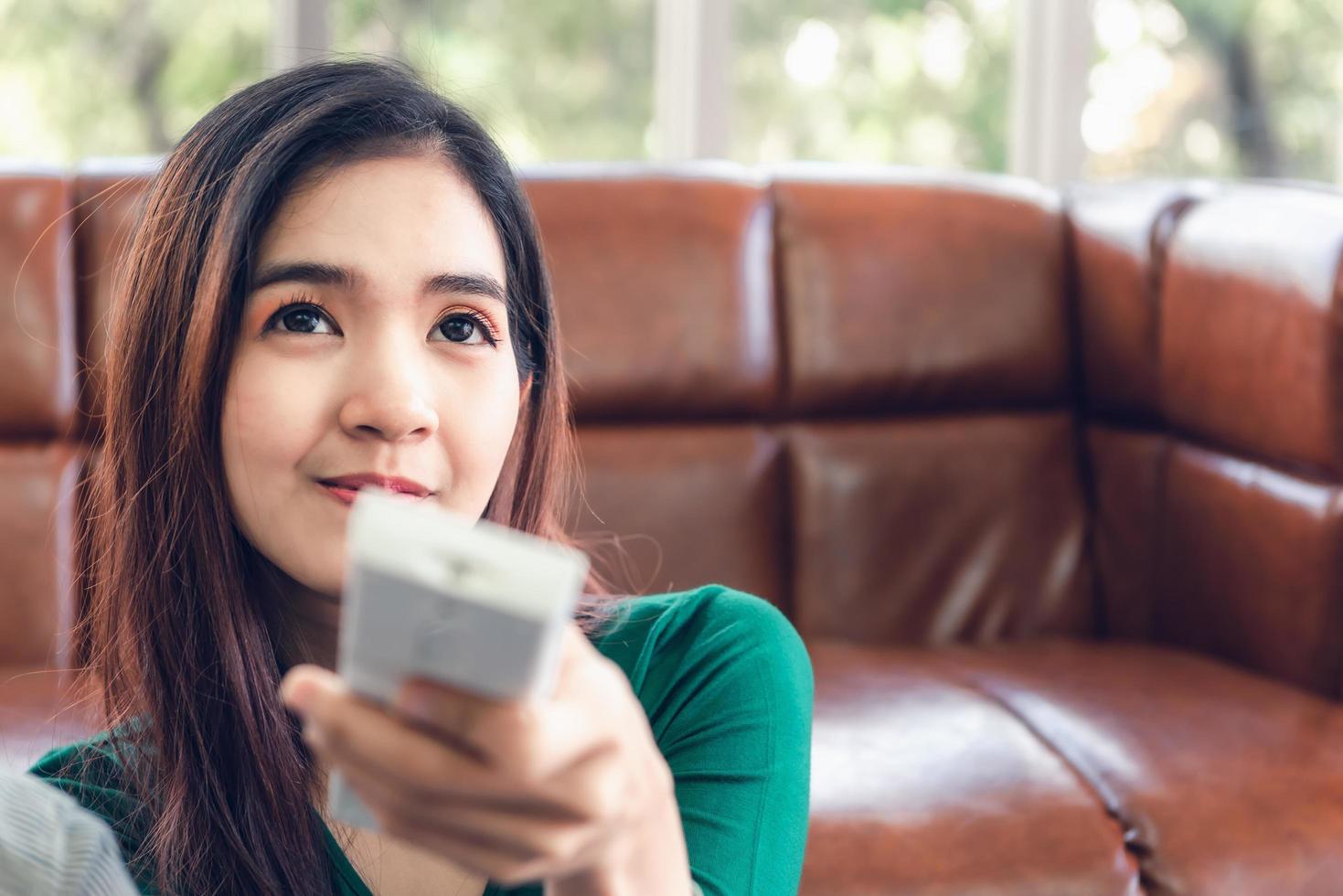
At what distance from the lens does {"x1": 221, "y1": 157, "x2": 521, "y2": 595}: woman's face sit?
2.53 feet

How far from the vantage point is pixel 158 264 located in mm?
869

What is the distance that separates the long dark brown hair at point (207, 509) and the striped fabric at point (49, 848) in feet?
1.39

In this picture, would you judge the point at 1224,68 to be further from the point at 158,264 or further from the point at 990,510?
the point at 158,264

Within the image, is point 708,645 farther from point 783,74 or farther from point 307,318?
point 783,74

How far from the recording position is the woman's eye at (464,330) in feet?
2.73

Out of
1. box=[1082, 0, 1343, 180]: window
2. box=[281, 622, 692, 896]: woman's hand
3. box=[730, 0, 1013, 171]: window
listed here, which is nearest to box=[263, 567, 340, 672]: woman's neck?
box=[281, 622, 692, 896]: woman's hand

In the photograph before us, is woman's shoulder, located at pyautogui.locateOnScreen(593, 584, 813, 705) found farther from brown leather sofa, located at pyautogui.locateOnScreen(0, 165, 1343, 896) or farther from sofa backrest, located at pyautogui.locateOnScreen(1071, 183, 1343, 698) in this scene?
sofa backrest, located at pyautogui.locateOnScreen(1071, 183, 1343, 698)

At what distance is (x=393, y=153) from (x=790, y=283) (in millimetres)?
1188


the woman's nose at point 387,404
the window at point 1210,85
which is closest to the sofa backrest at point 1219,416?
the window at point 1210,85

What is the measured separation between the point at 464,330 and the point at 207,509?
0.20 metres

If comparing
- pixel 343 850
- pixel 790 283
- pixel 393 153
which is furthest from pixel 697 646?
pixel 790 283

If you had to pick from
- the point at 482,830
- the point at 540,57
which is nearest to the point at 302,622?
the point at 482,830

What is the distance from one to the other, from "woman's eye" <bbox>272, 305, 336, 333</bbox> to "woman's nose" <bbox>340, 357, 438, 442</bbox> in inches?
1.8

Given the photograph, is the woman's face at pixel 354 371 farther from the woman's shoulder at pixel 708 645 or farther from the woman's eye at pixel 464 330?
the woman's shoulder at pixel 708 645
